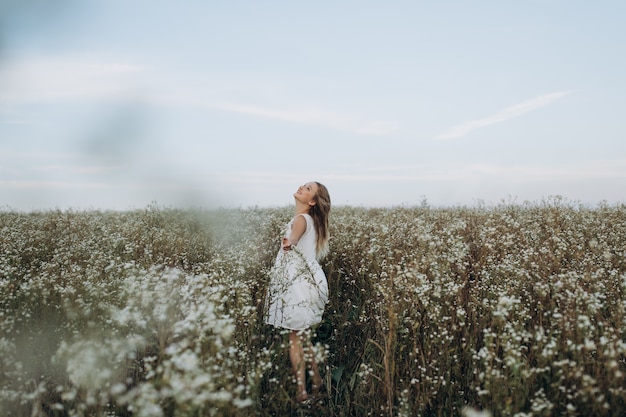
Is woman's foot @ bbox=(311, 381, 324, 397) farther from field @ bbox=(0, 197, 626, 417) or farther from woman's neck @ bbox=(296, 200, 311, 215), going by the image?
woman's neck @ bbox=(296, 200, 311, 215)

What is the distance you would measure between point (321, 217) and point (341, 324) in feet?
4.61

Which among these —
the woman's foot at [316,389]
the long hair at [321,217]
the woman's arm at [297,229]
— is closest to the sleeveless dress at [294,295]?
the woman's arm at [297,229]

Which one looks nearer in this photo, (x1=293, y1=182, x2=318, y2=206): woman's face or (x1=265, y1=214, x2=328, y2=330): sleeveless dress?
(x1=265, y1=214, x2=328, y2=330): sleeveless dress

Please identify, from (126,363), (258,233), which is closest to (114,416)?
(126,363)

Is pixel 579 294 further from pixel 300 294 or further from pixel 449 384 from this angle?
pixel 300 294

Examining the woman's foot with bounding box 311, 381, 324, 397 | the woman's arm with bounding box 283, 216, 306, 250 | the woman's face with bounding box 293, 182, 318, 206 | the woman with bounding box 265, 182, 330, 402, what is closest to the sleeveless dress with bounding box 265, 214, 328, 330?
the woman with bounding box 265, 182, 330, 402

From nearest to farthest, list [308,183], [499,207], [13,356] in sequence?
[13,356] < [308,183] < [499,207]

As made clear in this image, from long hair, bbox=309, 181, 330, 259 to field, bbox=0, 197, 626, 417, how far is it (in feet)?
2.43

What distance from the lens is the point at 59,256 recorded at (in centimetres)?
763

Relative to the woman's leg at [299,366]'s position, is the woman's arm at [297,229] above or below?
above

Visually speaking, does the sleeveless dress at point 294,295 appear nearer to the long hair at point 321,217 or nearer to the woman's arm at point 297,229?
the woman's arm at point 297,229

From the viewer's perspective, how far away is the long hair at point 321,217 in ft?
20.2

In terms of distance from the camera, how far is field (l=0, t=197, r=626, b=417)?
3354mm

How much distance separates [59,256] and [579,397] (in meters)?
7.37
